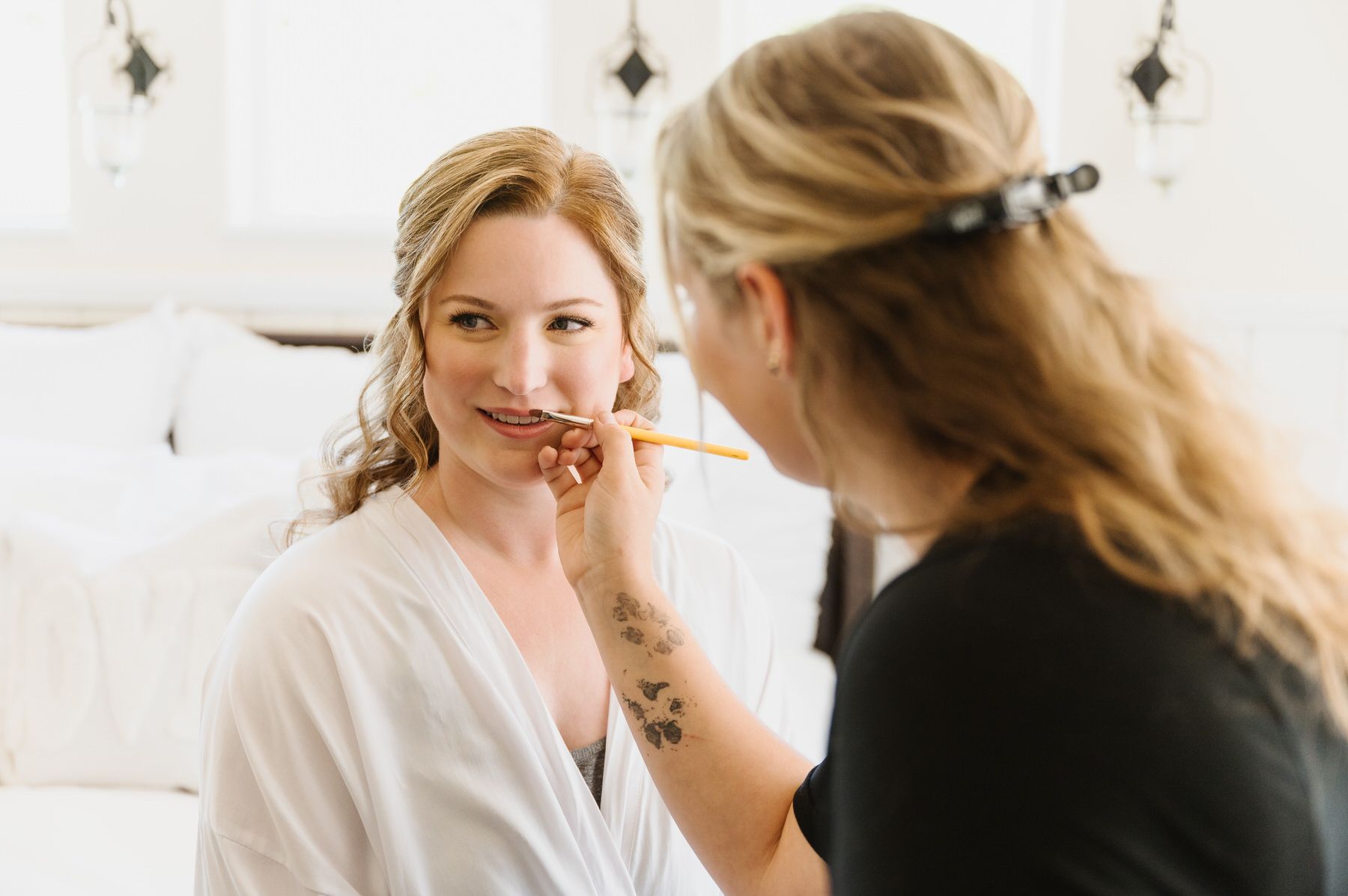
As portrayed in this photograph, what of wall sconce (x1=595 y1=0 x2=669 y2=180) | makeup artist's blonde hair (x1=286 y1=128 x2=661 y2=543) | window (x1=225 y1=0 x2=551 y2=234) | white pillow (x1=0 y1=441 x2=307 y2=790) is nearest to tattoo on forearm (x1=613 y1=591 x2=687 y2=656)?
makeup artist's blonde hair (x1=286 y1=128 x2=661 y2=543)

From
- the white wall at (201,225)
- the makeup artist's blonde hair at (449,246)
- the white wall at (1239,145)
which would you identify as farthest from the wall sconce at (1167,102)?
the makeup artist's blonde hair at (449,246)

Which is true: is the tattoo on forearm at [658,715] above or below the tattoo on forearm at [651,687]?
below

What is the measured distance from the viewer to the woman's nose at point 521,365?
1223 mm

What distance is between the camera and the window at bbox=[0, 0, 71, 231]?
9.34 feet

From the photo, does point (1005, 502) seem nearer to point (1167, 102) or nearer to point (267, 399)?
point (267, 399)

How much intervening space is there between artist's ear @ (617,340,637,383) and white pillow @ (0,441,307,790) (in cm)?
73

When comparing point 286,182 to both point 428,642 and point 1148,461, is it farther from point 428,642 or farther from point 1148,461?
point 1148,461

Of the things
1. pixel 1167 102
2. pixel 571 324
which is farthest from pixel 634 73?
pixel 571 324

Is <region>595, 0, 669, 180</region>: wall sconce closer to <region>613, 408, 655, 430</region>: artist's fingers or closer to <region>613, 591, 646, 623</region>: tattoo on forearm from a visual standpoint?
<region>613, 408, 655, 430</region>: artist's fingers

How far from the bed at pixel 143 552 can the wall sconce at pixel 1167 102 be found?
3.34 ft

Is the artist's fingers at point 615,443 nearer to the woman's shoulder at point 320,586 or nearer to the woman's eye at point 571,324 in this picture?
the woman's eye at point 571,324

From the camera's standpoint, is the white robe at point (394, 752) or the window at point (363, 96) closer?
the white robe at point (394, 752)

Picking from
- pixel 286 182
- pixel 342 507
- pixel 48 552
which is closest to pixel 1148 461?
pixel 342 507

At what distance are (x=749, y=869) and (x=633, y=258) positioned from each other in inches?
26.7
